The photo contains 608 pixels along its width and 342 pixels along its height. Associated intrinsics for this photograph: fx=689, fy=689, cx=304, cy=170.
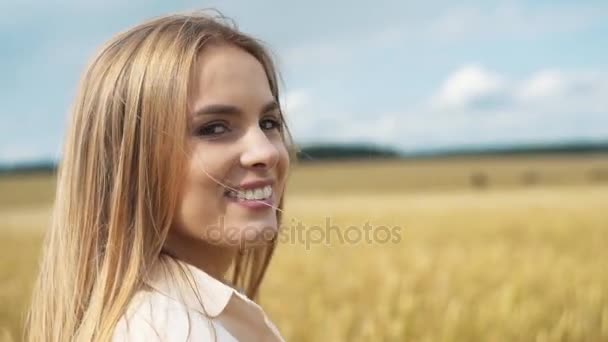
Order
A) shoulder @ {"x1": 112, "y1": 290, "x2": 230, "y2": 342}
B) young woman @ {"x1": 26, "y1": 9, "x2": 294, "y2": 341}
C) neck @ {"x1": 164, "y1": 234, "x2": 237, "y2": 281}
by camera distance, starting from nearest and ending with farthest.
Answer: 1. shoulder @ {"x1": 112, "y1": 290, "x2": 230, "y2": 342}
2. young woman @ {"x1": 26, "y1": 9, "x2": 294, "y2": 341}
3. neck @ {"x1": 164, "y1": 234, "x2": 237, "y2": 281}

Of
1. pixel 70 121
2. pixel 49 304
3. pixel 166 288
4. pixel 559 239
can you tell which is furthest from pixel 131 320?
pixel 559 239

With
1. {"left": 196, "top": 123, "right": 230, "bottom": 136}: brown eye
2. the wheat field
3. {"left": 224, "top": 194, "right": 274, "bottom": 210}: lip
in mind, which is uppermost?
{"left": 196, "top": 123, "right": 230, "bottom": 136}: brown eye

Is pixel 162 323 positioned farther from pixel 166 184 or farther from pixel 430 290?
pixel 430 290

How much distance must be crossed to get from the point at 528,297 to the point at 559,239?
7.77ft

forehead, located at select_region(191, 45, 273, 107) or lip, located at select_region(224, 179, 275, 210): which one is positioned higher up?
forehead, located at select_region(191, 45, 273, 107)

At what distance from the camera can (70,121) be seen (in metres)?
1.42

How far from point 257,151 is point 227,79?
0.49 ft

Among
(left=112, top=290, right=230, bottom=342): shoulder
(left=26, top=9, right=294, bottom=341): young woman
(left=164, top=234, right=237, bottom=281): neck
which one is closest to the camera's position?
(left=112, top=290, right=230, bottom=342): shoulder

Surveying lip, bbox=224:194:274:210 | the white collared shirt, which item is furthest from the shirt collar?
lip, bbox=224:194:274:210

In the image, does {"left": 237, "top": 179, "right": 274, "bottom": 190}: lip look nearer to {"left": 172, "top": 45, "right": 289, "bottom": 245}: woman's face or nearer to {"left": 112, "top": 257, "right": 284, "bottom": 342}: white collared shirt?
{"left": 172, "top": 45, "right": 289, "bottom": 245}: woman's face

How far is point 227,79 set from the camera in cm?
126

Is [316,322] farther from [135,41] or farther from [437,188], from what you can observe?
[437,188]

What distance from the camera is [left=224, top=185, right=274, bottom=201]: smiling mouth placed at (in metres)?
1.24

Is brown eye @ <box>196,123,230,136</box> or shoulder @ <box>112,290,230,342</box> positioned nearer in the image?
shoulder @ <box>112,290,230,342</box>
